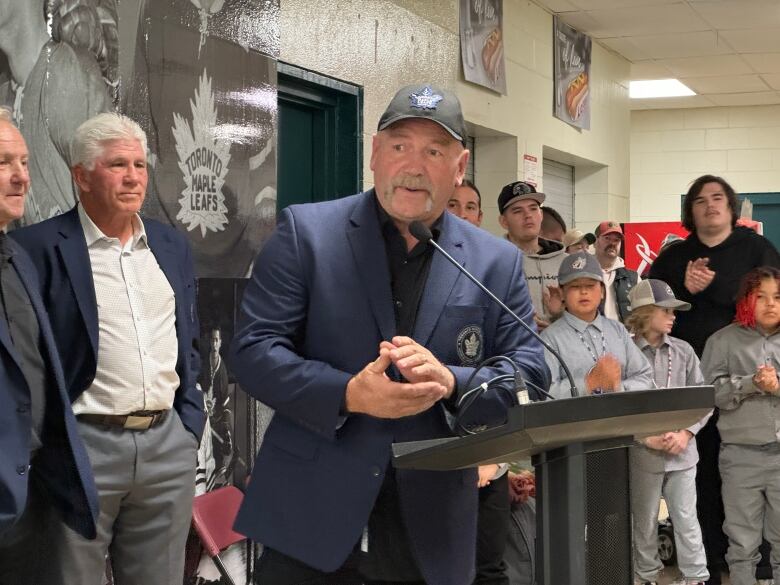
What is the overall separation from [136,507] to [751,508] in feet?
9.32

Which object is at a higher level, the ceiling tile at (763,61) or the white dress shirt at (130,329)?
the ceiling tile at (763,61)

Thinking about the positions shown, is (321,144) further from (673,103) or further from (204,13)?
(673,103)

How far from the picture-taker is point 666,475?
15.7 ft

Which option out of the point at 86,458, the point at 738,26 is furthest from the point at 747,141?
the point at 86,458

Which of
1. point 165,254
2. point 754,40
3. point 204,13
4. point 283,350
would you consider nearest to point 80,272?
point 165,254

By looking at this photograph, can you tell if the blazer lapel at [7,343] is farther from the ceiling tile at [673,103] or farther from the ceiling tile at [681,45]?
the ceiling tile at [673,103]

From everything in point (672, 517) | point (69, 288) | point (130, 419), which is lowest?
point (672, 517)

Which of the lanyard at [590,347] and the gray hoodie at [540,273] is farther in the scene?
the gray hoodie at [540,273]

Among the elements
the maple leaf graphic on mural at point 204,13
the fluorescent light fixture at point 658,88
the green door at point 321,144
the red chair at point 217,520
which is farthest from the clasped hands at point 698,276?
the fluorescent light fixture at point 658,88

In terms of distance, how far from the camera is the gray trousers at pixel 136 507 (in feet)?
9.28

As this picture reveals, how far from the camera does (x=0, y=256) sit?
2.54 metres

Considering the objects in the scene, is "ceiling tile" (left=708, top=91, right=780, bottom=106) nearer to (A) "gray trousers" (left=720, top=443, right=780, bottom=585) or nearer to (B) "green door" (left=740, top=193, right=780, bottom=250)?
(B) "green door" (left=740, top=193, right=780, bottom=250)

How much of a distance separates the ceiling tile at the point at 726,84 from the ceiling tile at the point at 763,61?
11.9 inches

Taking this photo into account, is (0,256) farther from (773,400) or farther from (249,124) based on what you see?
(773,400)
